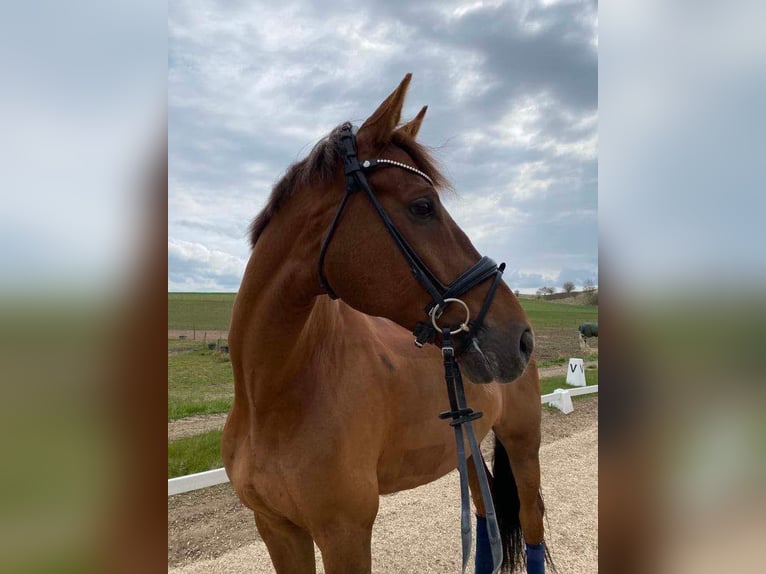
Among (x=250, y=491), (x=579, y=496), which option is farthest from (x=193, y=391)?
(x=250, y=491)

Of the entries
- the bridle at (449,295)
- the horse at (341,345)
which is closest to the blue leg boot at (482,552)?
the horse at (341,345)

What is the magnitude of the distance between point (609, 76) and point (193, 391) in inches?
431

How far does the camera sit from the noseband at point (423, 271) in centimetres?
182

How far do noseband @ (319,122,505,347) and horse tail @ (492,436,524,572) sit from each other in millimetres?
2622

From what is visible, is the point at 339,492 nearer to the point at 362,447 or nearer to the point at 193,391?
the point at 362,447

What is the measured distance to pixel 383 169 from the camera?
1.97 meters

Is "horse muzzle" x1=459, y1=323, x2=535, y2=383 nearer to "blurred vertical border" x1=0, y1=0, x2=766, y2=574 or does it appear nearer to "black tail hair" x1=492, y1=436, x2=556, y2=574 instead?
"blurred vertical border" x1=0, y1=0, x2=766, y2=574

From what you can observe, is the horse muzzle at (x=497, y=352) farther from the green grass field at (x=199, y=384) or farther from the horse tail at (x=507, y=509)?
the green grass field at (x=199, y=384)

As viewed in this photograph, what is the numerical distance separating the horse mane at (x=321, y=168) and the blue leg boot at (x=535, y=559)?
10.3ft

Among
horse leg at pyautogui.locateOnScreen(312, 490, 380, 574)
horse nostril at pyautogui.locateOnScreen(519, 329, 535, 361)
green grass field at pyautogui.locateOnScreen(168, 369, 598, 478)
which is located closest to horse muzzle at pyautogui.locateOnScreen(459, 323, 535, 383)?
horse nostril at pyautogui.locateOnScreen(519, 329, 535, 361)

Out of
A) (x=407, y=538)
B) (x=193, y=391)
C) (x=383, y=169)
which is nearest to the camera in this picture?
(x=383, y=169)

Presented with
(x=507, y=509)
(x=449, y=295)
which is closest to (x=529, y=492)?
(x=507, y=509)

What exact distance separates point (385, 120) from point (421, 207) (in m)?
0.43

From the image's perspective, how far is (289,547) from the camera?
2.50 meters
